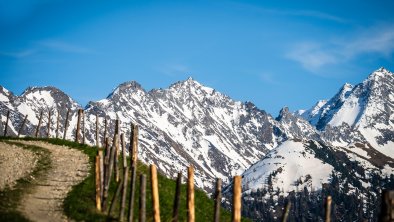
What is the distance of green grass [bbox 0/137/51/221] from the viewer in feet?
108

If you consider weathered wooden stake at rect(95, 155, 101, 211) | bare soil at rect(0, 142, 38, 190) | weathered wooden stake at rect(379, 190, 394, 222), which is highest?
bare soil at rect(0, 142, 38, 190)

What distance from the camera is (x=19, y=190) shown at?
1594 inches

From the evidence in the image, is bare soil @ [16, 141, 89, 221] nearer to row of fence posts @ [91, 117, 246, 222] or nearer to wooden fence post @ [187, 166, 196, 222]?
row of fence posts @ [91, 117, 246, 222]

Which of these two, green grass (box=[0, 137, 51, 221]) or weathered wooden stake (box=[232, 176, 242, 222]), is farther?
green grass (box=[0, 137, 51, 221])

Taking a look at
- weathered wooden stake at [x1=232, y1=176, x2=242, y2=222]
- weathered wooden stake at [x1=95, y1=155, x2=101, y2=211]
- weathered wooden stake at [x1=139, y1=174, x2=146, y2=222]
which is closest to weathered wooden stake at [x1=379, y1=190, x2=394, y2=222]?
weathered wooden stake at [x1=232, y1=176, x2=242, y2=222]

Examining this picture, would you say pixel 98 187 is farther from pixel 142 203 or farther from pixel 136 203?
pixel 142 203

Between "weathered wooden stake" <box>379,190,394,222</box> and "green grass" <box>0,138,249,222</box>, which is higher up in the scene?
"green grass" <box>0,138,249,222</box>

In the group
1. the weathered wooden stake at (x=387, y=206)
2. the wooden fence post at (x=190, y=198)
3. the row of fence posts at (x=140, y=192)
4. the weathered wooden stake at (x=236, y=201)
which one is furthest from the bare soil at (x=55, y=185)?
the weathered wooden stake at (x=387, y=206)

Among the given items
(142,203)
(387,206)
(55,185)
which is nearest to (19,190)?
(55,185)

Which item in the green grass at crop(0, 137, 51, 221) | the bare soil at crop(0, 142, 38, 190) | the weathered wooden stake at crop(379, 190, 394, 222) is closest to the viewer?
the weathered wooden stake at crop(379, 190, 394, 222)

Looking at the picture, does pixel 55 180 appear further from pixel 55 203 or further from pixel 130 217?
pixel 130 217

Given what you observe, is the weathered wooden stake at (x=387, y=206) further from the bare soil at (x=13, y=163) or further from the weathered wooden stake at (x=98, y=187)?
the bare soil at (x=13, y=163)

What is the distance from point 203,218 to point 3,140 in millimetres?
31143

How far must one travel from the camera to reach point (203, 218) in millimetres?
43969
